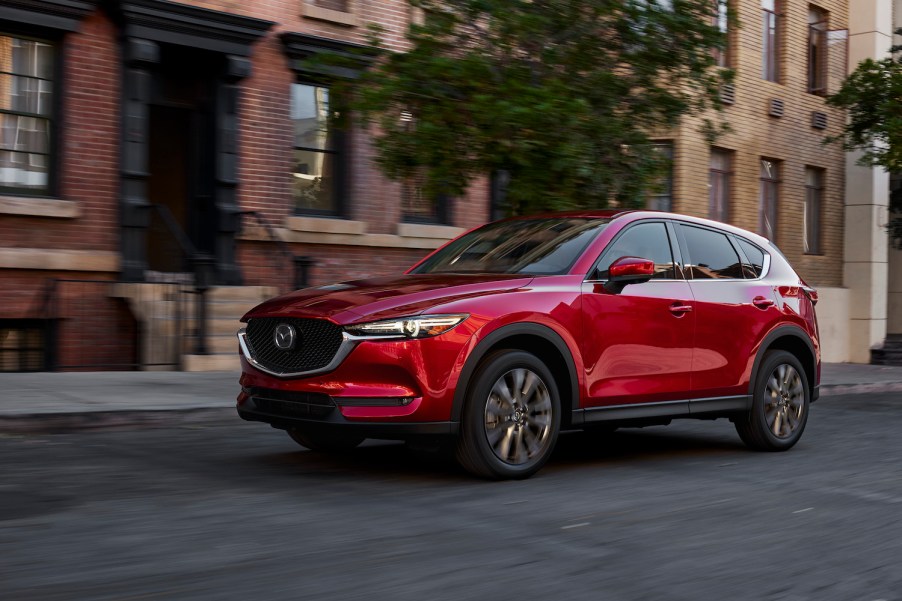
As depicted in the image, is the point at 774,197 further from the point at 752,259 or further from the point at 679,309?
the point at 679,309

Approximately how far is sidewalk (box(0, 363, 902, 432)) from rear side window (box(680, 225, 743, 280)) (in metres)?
Result: 4.34

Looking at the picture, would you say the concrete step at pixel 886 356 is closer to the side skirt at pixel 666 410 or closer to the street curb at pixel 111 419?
the side skirt at pixel 666 410

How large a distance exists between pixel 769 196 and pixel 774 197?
17 cm

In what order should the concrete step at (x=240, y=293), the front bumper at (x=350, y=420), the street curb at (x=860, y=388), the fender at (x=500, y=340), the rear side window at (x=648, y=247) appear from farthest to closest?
the street curb at (x=860, y=388)
the concrete step at (x=240, y=293)
the rear side window at (x=648, y=247)
the fender at (x=500, y=340)
the front bumper at (x=350, y=420)

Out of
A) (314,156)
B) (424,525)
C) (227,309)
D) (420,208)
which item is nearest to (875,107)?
(420,208)

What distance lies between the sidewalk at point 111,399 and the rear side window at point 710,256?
4.34 meters

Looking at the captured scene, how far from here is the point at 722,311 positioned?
8.11 meters

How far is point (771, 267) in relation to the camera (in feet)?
29.1

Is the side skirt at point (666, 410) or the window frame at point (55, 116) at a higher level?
the window frame at point (55, 116)

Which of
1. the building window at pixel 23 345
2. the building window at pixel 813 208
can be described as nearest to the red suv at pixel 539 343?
the building window at pixel 23 345

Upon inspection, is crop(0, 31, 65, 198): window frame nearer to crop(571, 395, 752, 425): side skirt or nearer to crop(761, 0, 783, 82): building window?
crop(571, 395, 752, 425): side skirt

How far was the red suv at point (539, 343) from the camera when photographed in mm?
6312

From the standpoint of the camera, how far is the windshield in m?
7.32

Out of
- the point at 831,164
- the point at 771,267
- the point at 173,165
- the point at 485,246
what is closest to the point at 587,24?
the point at 771,267
